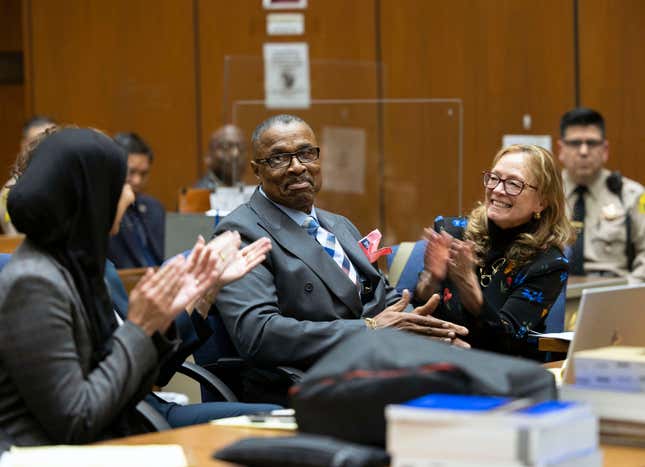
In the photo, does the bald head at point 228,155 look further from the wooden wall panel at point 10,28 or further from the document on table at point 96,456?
the document on table at point 96,456

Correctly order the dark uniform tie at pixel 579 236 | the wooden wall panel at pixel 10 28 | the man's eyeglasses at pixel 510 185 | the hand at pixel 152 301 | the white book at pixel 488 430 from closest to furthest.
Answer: the white book at pixel 488 430 < the hand at pixel 152 301 < the man's eyeglasses at pixel 510 185 < the dark uniform tie at pixel 579 236 < the wooden wall panel at pixel 10 28

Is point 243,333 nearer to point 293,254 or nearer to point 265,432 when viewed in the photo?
point 293,254

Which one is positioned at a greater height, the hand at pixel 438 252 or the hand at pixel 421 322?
the hand at pixel 438 252

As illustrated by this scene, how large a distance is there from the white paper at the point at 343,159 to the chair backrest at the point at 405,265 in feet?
5.40

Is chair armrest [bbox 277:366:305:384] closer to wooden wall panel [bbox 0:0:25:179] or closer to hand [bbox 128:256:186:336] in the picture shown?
hand [bbox 128:256:186:336]

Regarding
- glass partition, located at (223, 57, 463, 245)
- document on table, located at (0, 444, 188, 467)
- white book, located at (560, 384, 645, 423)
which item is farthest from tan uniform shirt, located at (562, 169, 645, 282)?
document on table, located at (0, 444, 188, 467)

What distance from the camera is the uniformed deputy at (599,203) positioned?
6270mm

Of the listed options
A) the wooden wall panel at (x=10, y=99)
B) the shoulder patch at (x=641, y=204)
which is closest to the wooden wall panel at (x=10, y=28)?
the wooden wall panel at (x=10, y=99)

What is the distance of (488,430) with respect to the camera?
1.78 meters

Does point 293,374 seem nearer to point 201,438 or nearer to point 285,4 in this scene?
point 201,438

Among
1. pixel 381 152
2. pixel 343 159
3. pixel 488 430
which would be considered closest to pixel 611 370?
pixel 488 430

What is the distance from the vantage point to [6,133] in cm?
865

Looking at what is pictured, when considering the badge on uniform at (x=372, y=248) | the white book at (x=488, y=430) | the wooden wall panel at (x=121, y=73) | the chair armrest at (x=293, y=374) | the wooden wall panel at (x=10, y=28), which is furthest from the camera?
the wooden wall panel at (x=10, y=28)

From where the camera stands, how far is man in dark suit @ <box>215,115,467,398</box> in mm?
3400
